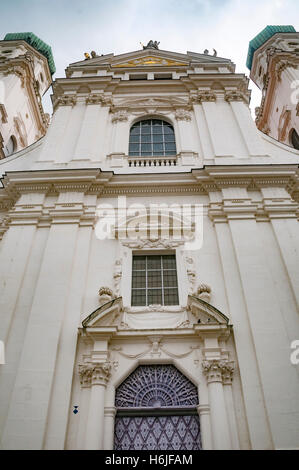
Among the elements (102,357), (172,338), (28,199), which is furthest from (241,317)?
(28,199)

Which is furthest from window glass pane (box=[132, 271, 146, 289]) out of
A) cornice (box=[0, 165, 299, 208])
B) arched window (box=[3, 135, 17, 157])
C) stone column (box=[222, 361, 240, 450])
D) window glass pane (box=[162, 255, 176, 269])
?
arched window (box=[3, 135, 17, 157])

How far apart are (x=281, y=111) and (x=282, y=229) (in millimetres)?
12908

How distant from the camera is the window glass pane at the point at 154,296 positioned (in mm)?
9500

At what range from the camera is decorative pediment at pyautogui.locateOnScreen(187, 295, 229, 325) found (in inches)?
328

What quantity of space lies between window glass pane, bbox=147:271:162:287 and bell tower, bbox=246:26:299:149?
12359 millimetres

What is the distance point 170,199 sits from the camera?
1182 centimetres

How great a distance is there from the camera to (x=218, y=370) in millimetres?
7758

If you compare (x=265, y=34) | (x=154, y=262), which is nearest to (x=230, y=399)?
(x=154, y=262)

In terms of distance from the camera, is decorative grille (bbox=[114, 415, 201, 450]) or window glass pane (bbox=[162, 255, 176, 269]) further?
window glass pane (bbox=[162, 255, 176, 269])

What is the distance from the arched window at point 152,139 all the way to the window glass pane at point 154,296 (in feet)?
19.9

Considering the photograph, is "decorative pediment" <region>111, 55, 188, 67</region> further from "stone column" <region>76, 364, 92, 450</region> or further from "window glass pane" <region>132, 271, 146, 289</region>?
"stone column" <region>76, 364, 92, 450</region>

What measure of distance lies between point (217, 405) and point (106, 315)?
3.07 metres
